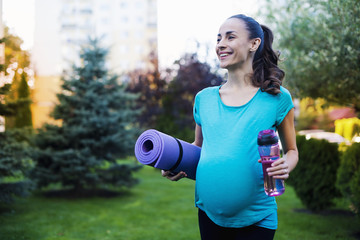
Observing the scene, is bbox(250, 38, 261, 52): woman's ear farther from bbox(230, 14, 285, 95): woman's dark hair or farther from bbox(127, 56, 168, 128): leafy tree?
bbox(127, 56, 168, 128): leafy tree

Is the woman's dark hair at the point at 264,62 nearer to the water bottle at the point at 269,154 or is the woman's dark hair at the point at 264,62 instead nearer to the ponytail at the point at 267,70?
the ponytail at the point at 267,70

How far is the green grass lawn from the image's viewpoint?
17.6 ft

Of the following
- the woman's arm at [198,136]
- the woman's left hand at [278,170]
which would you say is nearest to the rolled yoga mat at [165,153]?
the woman's arm at [198,136]

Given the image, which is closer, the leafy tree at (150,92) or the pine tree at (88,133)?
the pine tree at (88,133)

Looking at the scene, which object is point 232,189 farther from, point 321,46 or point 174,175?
point 321,46

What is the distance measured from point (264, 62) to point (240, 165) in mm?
609

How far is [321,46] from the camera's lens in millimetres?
5391

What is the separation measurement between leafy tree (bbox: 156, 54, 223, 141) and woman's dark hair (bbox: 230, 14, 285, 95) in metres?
11.2

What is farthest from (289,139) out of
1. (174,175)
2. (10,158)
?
(10,158)

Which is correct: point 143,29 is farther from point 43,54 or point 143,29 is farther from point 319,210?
point 319,210

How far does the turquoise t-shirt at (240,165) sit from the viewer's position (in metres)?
1.71

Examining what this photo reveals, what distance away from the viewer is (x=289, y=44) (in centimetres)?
625

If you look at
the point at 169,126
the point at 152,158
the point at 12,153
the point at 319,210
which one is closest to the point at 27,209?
the point at 12,153

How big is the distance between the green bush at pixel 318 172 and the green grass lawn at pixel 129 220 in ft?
1.20
